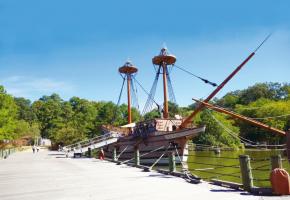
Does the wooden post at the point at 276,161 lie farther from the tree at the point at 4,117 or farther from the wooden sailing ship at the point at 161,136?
the tree at the point at 4,117

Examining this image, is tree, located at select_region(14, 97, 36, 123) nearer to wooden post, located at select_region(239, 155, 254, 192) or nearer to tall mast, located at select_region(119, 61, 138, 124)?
tall mast, located at select_region(119, 61, 138, 124)

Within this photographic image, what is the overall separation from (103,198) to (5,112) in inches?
1276

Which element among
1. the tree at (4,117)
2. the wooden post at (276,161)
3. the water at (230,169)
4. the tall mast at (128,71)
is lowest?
the water at (230,169)

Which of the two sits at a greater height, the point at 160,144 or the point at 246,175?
the point at 160,144

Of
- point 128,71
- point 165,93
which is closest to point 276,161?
point 165,93

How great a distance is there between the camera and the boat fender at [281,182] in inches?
303

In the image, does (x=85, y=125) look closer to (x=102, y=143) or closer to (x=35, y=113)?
(x=35, y=113)

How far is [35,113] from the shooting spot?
106438 millimetres

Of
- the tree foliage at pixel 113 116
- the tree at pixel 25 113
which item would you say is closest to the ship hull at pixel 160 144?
the tree foliage at pixel 113 116

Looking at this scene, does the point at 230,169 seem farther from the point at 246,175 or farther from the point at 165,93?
the point at 246,175

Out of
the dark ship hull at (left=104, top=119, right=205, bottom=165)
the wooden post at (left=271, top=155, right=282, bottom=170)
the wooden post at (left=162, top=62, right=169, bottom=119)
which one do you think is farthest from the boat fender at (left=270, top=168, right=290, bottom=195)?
the wooden post at (left=162, top=62, right=169, bottom=119)

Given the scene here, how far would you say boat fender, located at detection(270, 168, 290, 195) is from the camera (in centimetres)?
769

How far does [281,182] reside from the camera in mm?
7727

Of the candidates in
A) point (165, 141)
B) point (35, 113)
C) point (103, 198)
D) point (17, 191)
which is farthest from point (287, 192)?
point (35, 113)
